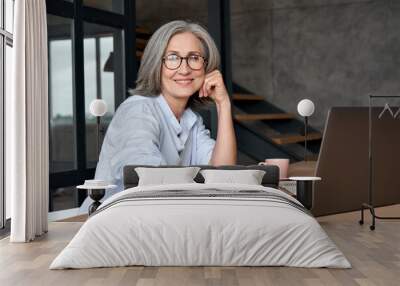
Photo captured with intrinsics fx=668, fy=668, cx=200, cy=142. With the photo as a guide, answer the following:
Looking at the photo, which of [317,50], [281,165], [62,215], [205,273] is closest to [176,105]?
[281,165]

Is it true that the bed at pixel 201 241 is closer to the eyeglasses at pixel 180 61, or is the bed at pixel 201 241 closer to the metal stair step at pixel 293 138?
the eyeglasses at pixel 180 61

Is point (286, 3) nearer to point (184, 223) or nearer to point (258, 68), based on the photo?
point (258, 68)

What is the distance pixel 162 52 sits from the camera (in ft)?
17.5

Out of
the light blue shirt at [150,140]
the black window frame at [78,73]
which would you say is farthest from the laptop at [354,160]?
the black window frame at [78,73]

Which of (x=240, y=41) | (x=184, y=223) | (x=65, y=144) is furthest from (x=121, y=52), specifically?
(x=184, y=223)

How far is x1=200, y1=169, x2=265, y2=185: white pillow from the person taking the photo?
16.2ft

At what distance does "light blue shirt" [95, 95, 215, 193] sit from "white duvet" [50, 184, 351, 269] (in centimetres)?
150

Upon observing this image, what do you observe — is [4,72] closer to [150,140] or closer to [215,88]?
[150,140]

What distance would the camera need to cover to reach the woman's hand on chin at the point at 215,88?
17.7ft

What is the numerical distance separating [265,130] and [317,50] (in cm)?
123

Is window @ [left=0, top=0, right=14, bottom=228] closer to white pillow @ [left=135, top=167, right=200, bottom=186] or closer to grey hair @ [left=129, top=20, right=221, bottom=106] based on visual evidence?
grey hair @ [left=129, top=20, right=221, bottom=106]

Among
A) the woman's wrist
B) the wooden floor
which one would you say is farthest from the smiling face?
the wooden floor

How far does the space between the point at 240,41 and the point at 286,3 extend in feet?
2.52

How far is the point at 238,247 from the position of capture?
364 cm
